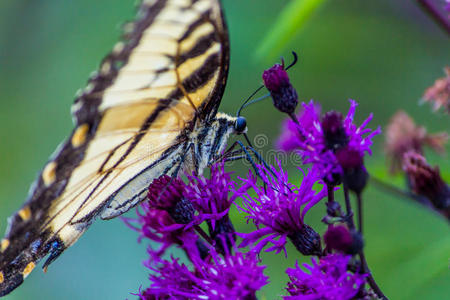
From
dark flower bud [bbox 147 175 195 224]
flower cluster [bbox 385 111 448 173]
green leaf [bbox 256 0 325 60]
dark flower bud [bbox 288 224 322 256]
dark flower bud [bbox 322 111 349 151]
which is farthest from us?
flower cluster [bbox 385 111 448 173]

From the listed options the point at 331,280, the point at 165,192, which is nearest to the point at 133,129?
the point at 165,192

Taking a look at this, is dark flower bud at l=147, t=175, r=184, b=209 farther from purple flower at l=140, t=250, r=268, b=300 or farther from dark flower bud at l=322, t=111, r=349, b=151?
dark flower bud at l=322, t=111, r=349, b=151

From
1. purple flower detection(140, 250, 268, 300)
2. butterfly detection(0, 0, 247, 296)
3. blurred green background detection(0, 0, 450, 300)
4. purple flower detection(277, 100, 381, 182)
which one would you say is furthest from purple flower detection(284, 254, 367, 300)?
blurred green background detection(0, 0, 450, 300)

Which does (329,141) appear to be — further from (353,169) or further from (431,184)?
(431,184)

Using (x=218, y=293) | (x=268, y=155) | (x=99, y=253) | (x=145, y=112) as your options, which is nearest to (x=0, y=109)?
(x=99, y=253)

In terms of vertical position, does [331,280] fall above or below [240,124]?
below

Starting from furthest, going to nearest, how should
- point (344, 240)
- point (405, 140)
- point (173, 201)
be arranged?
point (405, 140)
point (173, 201)
point (344, 240)

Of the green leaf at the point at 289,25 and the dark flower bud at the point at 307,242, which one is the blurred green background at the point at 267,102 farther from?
the dark flower bud at the point at 307,242
